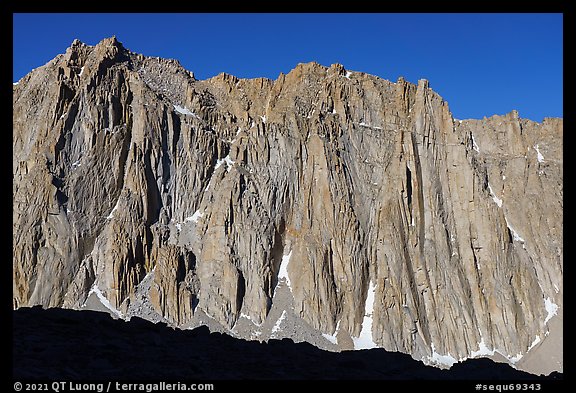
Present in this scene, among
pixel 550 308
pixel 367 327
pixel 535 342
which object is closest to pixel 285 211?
pixel 367 327

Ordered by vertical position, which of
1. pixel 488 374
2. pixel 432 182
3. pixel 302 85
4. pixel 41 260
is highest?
pixel 302 85

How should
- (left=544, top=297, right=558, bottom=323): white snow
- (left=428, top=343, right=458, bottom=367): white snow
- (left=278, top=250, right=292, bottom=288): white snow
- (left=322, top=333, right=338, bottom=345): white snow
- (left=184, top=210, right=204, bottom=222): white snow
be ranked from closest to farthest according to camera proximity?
(left=322, top=333, right=338, bottom=345): white snow
(left=428, top=343, right=458, bottom=367): white snow
(left=278, top=250, right=292, bottom=288): white snow
(left=184, top=210, right=204, bottom=222): white snow
(left=544, top=297, right=558, bottom=323): white snow

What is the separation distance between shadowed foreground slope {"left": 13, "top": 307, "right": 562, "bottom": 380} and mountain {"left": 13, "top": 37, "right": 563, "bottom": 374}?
69.1 metres

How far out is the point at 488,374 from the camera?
19.5m

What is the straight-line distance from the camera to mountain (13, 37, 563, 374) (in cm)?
9100

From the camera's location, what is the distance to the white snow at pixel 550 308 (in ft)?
334

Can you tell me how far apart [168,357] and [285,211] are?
8511 cm

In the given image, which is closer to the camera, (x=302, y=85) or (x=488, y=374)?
(x=488, y=374)

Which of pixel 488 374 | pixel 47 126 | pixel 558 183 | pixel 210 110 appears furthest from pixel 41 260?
pixel 558 183

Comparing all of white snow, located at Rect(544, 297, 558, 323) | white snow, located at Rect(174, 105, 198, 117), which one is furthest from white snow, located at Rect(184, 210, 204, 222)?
white snow, located at Rect(544, 297, 558, 323)

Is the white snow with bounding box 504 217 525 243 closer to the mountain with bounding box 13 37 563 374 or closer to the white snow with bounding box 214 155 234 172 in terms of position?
the mountain with bounding box 13 37 563 374

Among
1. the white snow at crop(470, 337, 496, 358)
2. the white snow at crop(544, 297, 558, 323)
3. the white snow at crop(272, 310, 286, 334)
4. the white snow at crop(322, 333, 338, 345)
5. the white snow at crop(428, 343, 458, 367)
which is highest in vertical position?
the white snow at crop(544, 297, 558, 323)

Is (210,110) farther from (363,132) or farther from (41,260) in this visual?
(41,260)
